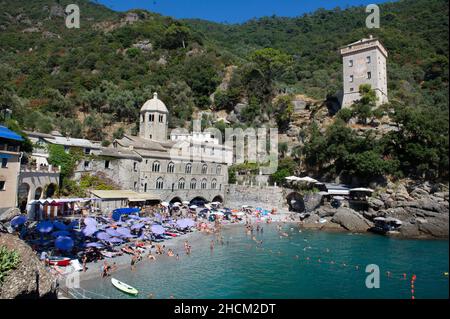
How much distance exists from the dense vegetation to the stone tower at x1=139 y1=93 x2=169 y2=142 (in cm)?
705

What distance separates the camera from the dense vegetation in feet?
163

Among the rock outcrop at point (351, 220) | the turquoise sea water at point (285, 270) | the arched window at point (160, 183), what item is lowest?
the turquoise sea water at point (285, 270)

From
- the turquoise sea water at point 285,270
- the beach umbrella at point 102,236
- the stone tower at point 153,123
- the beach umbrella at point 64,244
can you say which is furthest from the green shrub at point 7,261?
the stone tower at point 153,123

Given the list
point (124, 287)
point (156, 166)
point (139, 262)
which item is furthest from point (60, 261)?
point (156, 166)

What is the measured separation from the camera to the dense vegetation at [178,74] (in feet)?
163

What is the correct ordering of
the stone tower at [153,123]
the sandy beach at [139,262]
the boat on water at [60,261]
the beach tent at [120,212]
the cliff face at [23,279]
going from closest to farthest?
the cliff face at [23,279]
the sandy beach at [139,262]
the boat on water at [60,261]
the beach tent at [120,212]
the stone tower at [153,123]

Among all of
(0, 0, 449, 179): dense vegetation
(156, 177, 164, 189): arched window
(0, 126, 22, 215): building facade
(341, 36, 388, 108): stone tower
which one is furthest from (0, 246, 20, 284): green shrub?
(341, 36, 388, 108): stone tower

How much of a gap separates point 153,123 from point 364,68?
118ft

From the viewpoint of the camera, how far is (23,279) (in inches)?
413

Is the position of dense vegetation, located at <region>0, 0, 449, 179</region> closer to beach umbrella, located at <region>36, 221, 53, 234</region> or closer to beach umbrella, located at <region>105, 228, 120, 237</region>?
beach umbrella, located at <region>36, 221, 53, 234</region>

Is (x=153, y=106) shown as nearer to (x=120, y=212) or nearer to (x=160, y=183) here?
(x=160, y=183)

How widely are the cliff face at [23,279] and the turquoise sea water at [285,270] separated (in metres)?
4.66

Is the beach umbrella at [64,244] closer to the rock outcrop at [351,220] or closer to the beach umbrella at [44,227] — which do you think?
the beach umbrella at [44,227]
